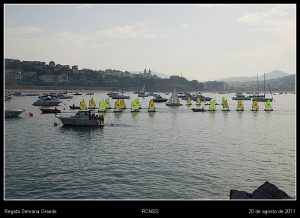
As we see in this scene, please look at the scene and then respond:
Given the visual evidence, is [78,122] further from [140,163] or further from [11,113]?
[140,163]

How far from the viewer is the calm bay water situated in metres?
31.1

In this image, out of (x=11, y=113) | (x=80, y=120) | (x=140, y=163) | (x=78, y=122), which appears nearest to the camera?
(x=140, y=163)

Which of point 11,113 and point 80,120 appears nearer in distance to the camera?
point 80,120

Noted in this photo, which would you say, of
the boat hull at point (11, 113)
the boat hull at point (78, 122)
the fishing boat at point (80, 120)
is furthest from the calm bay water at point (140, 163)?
the boat hull at point (11, 113)

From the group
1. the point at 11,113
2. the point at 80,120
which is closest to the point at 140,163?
the point at 80,120

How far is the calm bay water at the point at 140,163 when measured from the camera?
31.1m

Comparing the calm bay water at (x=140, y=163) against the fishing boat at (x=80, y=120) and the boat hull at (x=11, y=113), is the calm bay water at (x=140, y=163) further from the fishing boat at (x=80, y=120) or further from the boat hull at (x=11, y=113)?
the boat hull at (x=11, y=113)

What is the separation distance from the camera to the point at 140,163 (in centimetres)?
4116

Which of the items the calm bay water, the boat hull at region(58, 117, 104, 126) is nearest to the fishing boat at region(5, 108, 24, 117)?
the calm bay water

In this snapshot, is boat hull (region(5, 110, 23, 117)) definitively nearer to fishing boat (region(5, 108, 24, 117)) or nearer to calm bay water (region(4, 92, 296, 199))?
fishing boat (region(5, 108, 24, 117))

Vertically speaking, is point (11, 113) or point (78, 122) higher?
point (11, 113)

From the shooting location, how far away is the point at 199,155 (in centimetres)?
4706

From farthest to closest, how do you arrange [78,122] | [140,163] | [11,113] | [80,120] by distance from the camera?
[11,113], [78,122], [80,120], [140,163]
